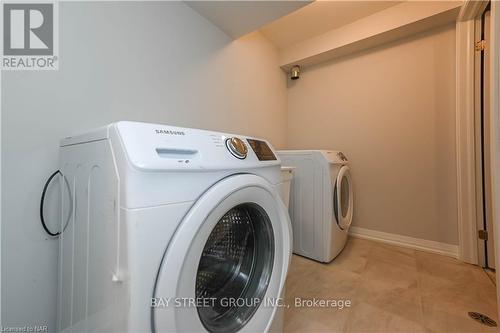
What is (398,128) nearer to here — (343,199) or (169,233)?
(343,199)

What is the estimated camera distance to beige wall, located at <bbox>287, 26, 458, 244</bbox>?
1640 mm

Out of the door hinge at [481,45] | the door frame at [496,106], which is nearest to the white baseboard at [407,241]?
the door frame at [496,106]

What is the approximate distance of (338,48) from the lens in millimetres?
1920

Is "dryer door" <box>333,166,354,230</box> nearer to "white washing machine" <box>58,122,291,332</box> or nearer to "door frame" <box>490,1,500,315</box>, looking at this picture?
"door frame" <box>490,1,500,315</box>

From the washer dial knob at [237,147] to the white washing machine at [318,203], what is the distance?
100 cm

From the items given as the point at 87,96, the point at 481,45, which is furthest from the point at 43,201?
the point at 481,45

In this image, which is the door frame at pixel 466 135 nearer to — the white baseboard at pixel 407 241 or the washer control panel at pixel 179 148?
the white baseboard at pixel 407 241

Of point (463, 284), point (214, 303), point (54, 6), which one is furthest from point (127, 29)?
point (463, 284)

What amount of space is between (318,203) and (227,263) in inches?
40.1

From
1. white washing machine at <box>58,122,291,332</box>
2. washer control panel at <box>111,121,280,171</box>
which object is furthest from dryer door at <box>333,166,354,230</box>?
washer control panel at <box>111,121,280,171</box>

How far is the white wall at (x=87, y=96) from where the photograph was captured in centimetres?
72

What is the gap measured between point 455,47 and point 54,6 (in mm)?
2512

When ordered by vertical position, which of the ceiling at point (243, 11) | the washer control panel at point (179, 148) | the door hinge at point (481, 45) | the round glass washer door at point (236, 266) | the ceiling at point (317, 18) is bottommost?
the round glass washer door at point (236, 266)

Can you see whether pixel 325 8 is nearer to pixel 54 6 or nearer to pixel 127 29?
pixel 127 29
